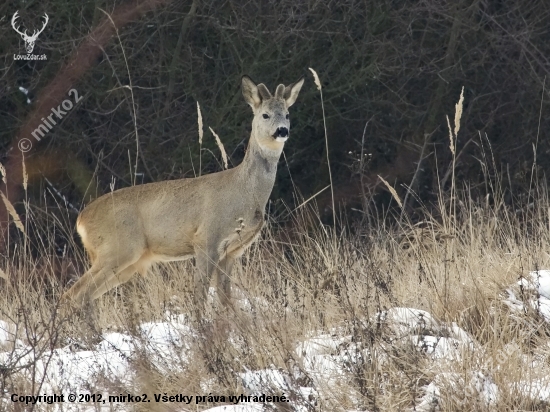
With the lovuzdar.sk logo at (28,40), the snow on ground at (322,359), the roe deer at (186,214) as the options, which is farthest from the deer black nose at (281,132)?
the lovuzdar.sk logo at (28,40)

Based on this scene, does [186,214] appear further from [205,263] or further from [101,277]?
[101,277]

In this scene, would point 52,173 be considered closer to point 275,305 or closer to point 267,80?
point 267,80

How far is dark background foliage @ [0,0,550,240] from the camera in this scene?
40.1 feet

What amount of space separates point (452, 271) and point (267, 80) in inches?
257

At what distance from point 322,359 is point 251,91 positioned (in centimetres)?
334

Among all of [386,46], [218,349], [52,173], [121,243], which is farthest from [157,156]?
[218,349]

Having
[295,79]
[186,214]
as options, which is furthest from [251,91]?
[295,79]

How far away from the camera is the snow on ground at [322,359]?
5.14m

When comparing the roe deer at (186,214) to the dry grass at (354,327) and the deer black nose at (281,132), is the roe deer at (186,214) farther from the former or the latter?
the dry grass at (354,327)

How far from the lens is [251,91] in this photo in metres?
8.45

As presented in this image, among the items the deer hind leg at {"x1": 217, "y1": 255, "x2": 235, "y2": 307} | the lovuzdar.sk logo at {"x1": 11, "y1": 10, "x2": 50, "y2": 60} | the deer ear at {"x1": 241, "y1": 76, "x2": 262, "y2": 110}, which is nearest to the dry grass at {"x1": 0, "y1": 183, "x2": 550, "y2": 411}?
the deer hind leg at {"x1": 217, "y1": 255, "x2": 235, "y2": 307}

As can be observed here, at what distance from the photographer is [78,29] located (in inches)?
476

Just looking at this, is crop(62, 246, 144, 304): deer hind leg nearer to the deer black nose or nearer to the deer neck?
the deer neck

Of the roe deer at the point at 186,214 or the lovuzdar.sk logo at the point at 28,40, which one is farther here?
the lovuzdar.sk logo at the point at 28,40
